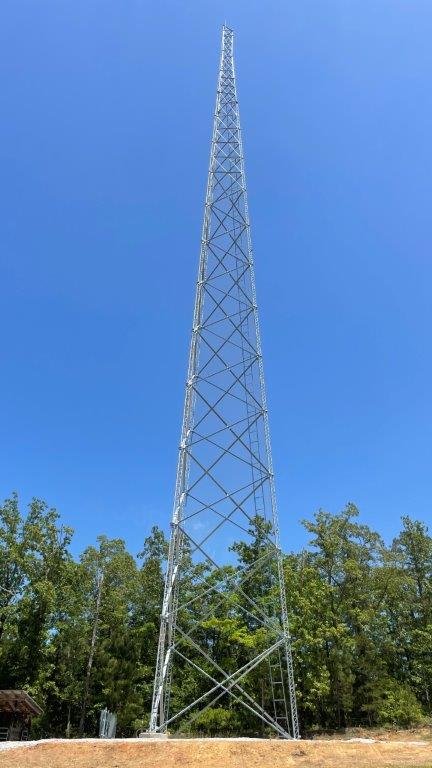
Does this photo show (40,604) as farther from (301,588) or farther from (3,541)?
(301,588)

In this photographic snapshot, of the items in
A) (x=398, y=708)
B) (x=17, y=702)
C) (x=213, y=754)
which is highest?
(x=17, y=702)

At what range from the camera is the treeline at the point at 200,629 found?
29.9 m

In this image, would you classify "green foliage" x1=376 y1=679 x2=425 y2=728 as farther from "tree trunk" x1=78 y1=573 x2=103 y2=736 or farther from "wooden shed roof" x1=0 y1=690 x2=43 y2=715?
"wooden shed roof" x1=0 y1=690 x2=43 y2=715

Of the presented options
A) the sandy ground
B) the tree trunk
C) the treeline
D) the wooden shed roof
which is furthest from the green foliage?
the sandy ground

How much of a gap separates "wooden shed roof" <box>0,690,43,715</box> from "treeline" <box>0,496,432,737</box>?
26.8ft

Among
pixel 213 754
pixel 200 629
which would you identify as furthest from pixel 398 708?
pixel 213 754

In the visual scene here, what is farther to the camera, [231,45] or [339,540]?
[339,540]

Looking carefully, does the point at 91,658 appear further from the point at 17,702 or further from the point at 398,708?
the point at 398,708

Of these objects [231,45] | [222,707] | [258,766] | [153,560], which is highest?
[231,45]

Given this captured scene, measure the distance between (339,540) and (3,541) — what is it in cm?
2057

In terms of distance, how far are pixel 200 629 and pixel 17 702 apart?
42.4ft

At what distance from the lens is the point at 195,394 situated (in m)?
19.6

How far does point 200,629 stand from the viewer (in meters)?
31.8

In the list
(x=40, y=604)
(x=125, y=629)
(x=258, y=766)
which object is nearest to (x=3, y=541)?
(x=40, y=604)
